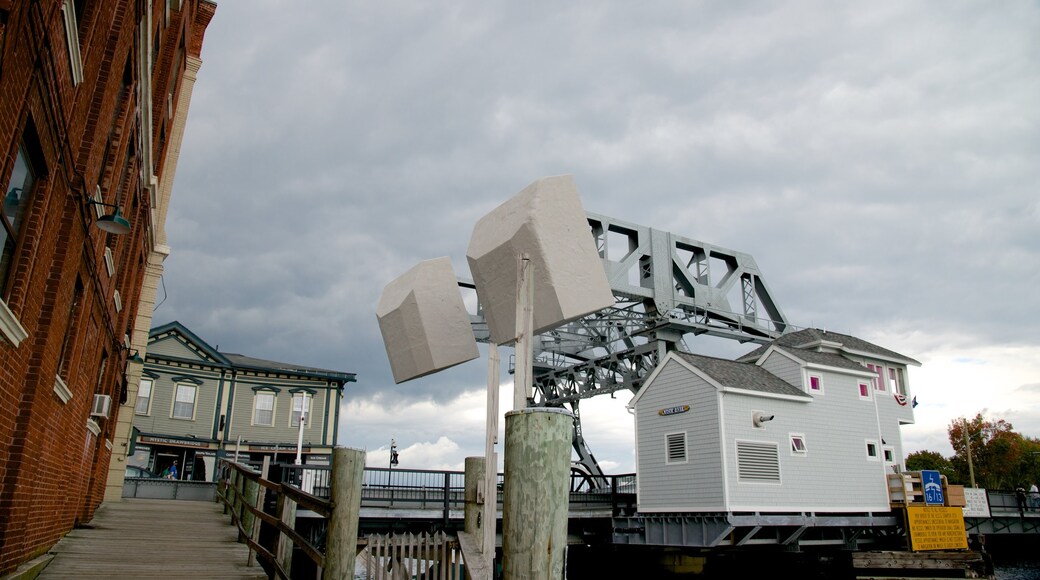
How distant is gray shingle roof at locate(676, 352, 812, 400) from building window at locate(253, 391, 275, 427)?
23204mm

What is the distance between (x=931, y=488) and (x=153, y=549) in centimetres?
2635

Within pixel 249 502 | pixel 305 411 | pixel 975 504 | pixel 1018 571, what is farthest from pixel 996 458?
pixel 249 502

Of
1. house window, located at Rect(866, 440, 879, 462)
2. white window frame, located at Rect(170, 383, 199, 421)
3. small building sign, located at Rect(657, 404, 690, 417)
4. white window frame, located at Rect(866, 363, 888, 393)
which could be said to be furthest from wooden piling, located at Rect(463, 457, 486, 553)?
white window frame, located at Rect(170, 383, 199, 421)

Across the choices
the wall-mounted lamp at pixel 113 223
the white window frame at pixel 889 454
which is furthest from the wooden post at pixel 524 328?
the white window frame at pixel 889 454

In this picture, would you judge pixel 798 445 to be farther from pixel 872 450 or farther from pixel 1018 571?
pixel 1018 571

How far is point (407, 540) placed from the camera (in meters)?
7.55

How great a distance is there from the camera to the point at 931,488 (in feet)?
86.5

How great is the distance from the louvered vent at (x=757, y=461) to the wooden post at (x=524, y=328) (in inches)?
723

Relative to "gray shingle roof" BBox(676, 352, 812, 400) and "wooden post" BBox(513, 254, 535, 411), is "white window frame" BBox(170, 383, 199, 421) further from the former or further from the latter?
"wooden post" BBox(513, 254, 535, 411)

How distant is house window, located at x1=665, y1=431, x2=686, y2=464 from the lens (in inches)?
934

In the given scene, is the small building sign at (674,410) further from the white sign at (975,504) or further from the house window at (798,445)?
the white sign at (975,504)

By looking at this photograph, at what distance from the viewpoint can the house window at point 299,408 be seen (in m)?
37.9

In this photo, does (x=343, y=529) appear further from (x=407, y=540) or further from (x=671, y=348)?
(x=671, y=348)

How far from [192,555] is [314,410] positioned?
2905cm
